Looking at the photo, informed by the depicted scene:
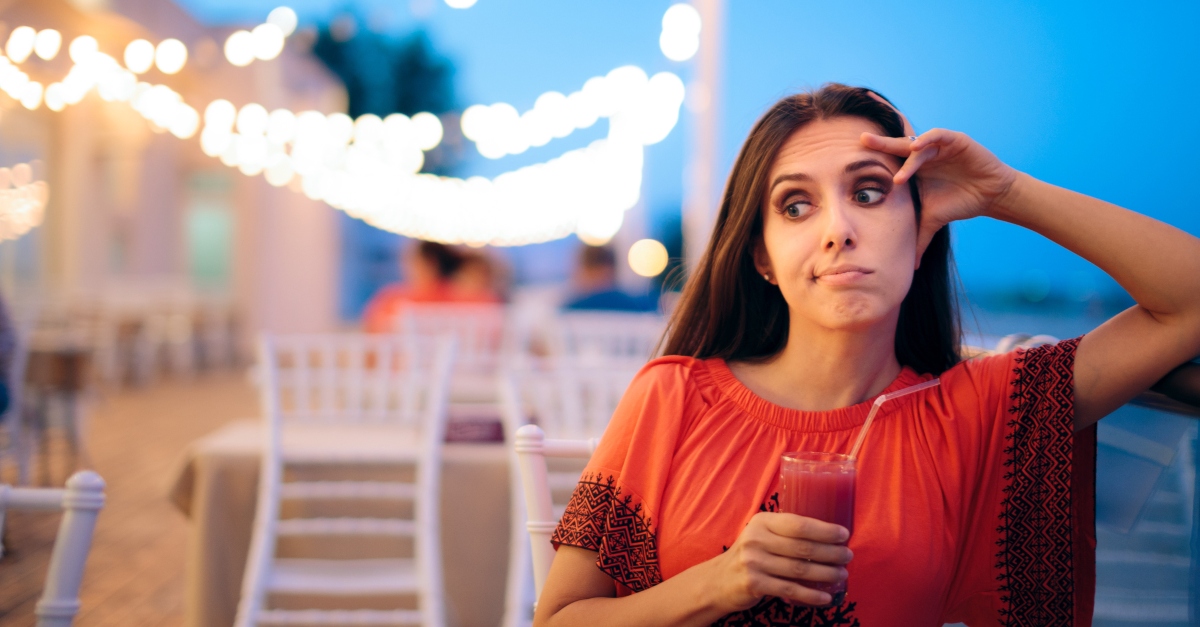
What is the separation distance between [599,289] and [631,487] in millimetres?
4119

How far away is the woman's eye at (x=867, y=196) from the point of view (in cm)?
111

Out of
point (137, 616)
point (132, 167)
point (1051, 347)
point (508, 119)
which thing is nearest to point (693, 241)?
point (508, 119)

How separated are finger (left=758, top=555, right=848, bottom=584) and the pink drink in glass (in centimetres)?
1

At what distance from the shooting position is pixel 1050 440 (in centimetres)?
108

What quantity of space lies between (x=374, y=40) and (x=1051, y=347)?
2287 centimetres

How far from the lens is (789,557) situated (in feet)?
2.85

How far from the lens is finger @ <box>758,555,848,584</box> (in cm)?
85

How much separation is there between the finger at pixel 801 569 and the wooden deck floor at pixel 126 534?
1.84 metres

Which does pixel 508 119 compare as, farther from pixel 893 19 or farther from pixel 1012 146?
pixel 1012 146

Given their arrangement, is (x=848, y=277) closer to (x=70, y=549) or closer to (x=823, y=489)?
(x=823, y=489)

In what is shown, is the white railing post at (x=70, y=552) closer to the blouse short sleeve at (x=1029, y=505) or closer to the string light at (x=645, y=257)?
the blouse short sleeve at (x=1029, y=505)

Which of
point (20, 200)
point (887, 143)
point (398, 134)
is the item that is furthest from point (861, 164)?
point (20, 200)

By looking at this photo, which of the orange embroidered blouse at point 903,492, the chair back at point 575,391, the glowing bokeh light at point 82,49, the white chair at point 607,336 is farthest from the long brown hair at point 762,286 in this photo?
the glowing bokeh light at point 82,49

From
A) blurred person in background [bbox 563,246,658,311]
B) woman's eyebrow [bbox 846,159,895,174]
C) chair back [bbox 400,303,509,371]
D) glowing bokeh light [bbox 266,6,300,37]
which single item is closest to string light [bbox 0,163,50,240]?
glowing bokeh light [bbox 266,6,300,37]
